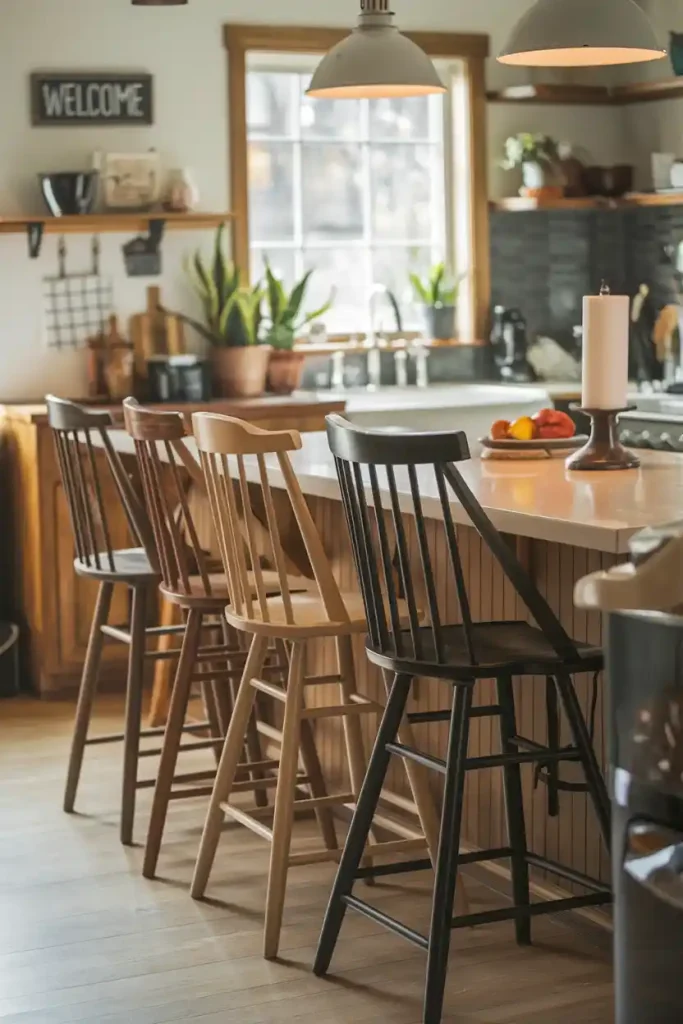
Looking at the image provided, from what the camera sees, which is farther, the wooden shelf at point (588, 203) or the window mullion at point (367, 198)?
the window mullion at point (367, 198)

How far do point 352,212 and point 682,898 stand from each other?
5.10 metres

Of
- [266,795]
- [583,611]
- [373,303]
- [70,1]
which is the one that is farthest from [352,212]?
[583,611]

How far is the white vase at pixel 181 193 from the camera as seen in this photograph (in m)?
5.89

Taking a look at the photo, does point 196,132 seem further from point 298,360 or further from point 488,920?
point 488,920

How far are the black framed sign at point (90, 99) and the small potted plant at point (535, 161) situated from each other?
156 centimetres

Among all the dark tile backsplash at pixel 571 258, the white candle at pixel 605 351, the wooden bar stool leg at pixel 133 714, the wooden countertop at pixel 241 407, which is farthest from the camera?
the dark tile backsplash at pixel 571 258

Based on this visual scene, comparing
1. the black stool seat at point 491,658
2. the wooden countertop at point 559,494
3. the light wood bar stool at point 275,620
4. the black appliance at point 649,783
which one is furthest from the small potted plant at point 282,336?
the black appliance at point 649,783

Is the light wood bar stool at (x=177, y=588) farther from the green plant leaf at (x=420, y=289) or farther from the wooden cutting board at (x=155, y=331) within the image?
the green plant leaf at (x=420, y=289)

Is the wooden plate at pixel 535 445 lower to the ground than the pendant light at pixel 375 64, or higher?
lower

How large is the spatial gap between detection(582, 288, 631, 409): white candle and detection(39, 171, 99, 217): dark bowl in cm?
286

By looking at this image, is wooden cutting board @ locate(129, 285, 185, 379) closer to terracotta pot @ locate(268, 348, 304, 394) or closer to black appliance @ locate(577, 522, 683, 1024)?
terracotta pot @ locate(268, 348, 304, 394)

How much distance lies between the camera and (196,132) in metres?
6.03

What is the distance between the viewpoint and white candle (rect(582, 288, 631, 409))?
10.9 ft

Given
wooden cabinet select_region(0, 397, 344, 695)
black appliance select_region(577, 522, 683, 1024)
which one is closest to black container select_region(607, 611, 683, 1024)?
black appliance select_region(577, 522, 683, 1024)
